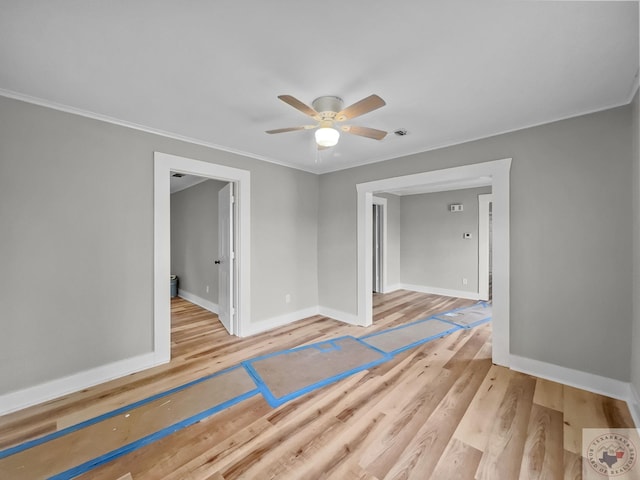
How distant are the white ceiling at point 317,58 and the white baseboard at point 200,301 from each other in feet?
10.3

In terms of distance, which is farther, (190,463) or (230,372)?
(230,372)

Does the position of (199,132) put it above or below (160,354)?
above

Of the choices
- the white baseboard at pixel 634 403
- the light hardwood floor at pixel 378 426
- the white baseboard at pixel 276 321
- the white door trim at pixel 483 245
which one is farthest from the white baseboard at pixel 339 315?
the white door trim at pixel 483 245

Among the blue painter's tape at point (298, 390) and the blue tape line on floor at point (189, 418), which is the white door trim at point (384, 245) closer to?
the blue tape line on floor at point (189, 418)

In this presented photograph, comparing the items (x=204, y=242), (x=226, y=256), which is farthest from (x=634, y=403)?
(x=204, y=242)

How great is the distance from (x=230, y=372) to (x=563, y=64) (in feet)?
11.6

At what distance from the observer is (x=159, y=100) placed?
7.11 ft

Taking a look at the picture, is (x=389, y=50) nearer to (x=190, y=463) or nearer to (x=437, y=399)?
(x=437, y=399)

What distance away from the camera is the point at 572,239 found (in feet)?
7.91

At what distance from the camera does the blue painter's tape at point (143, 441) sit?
1522 mm

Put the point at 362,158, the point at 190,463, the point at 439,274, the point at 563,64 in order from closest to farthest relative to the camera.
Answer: the point at 190,463
the point at 563,64
the point at 362,158
the point at 439,274

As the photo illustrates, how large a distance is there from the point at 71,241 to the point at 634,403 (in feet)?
15.4

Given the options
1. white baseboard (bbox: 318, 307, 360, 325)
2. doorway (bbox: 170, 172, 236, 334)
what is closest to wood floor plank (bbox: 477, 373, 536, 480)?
white baseboard (bbox: 318, 307, 360, 325)

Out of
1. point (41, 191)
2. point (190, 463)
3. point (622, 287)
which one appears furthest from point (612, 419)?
point (41, 191)
